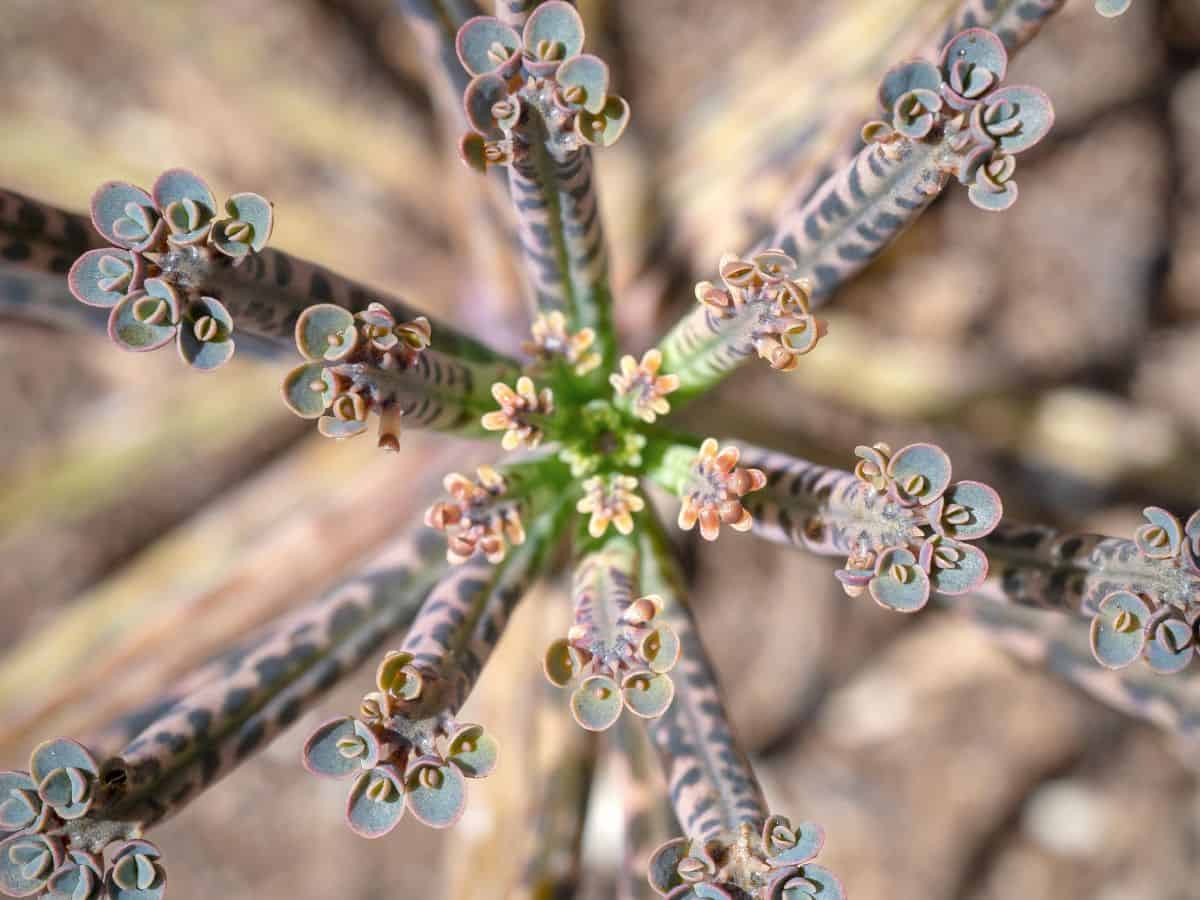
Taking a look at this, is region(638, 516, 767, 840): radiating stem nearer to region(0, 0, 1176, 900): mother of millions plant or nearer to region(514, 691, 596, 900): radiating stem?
region(0, 0, 1176, 900): mother of millions plant

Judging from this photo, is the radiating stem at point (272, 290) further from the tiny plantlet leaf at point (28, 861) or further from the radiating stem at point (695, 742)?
the tiny plantlet leaf at point (28, 861)

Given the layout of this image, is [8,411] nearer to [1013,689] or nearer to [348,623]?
[348,623]

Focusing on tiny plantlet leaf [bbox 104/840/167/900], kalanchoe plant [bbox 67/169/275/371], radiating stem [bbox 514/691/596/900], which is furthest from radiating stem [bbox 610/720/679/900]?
kalanchoe plant [bbox 67/169/275/371]

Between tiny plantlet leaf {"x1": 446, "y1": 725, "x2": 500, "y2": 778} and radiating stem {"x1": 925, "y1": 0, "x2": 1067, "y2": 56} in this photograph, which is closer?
tiny plantlet leaf {"x1": 446, "y1": 725, "x2": 500, "y2": 778}

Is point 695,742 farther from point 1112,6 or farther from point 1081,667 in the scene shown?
point 1112,6

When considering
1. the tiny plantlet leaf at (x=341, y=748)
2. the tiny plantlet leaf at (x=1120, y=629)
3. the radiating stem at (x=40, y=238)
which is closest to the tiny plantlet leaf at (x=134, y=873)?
the tiny plantlet leaf at (x=341, y=748)

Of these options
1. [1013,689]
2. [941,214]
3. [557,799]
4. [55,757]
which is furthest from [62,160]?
[1013,689]

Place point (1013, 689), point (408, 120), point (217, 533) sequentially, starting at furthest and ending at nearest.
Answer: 1. point (1013, 689)
2. point (408, 120)
3. point (217, 533)
